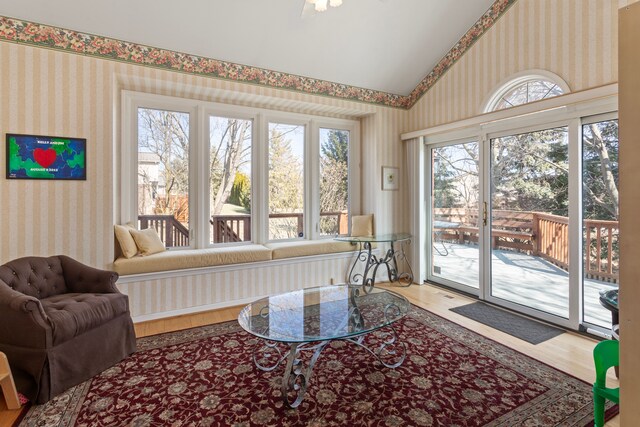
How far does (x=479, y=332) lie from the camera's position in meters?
2.98

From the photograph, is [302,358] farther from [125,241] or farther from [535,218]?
[535,218]

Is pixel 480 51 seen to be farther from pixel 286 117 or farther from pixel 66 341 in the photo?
pixel 66 341

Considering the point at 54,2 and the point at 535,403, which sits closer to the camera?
the point at 535,403

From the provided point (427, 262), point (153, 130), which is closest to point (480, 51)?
point (427, 262)

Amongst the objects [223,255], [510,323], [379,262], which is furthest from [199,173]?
[510,323]

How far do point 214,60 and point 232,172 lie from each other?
4.28 feet

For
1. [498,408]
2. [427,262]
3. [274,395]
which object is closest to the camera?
[498,408]

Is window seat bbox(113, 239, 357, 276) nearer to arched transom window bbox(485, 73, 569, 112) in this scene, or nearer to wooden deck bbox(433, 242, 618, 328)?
wooden deck bbox(433, 242, 618, 328)

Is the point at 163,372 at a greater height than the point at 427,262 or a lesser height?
lesser

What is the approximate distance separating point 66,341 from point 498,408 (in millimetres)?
2739

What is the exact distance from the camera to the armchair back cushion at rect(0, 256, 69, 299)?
2.39 m

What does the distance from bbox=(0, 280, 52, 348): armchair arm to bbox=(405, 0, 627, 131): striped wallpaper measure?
14.6 feet

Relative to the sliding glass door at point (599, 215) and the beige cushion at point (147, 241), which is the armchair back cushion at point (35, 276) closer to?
the beige cushion at point (147, 241)

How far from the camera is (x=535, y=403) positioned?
1.96m
